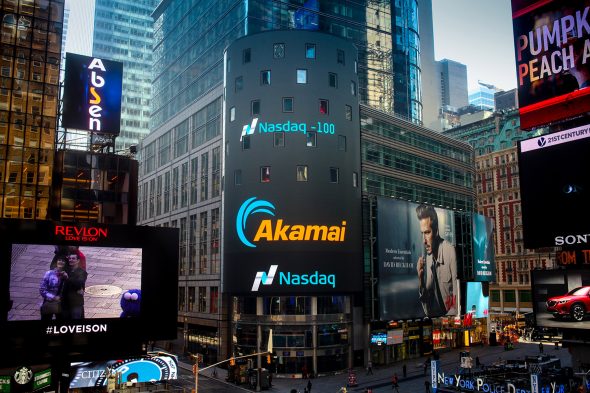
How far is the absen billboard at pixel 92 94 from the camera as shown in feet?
148

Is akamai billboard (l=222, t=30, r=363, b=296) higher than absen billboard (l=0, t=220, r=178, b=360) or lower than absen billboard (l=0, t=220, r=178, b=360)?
higher

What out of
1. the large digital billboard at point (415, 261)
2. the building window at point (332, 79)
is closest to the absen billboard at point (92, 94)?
the building window at point (332, 79)

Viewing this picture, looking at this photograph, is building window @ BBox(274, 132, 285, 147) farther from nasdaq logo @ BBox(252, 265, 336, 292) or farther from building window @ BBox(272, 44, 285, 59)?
nasdaq logo @ BBox(252, 265, 336, 292)

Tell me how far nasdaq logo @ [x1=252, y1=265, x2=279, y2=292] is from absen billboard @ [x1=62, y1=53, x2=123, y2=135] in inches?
904

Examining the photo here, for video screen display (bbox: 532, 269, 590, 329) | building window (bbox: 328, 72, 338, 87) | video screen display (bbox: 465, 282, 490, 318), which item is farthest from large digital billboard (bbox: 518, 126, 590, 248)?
video screen display (bbox: 465, 282, 490, 318)

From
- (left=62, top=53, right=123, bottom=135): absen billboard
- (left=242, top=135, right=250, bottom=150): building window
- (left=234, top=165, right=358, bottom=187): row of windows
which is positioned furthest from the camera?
(left=242, top=135, right=250, bottom=150): building window

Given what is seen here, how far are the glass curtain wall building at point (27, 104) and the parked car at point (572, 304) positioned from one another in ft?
156

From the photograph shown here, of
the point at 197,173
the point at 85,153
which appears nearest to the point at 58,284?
the point at 85,153

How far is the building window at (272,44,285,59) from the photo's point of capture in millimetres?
66000

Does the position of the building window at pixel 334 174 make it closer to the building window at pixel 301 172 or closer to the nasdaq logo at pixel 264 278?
the building window at pixel 301 172

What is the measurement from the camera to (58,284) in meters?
33.6

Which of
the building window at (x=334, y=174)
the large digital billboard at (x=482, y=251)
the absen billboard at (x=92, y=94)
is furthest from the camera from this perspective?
the large digital billboard at (x=482, y=251)

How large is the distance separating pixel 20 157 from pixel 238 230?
78.5ft

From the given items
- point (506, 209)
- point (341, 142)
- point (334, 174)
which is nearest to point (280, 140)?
point (334, 174)
